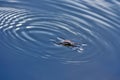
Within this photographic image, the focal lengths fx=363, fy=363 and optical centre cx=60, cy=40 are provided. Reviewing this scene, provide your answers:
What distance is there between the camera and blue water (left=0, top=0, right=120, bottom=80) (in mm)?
5312

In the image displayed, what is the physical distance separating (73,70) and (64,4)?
2.13 meters

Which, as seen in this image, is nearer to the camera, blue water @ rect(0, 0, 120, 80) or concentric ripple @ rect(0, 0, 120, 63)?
blue water @ rect(0, 0, 120, 80)

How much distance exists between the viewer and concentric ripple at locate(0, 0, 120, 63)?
Answer: 5660 mm

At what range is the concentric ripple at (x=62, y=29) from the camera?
566 centimetres

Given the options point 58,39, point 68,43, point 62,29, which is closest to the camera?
point 68,43

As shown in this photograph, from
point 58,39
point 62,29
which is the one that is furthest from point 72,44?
point 62,29

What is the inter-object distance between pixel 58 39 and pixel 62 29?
36 centimetres

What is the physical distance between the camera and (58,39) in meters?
5.91

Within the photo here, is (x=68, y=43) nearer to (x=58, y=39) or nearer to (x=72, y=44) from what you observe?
(x=72, y=44)

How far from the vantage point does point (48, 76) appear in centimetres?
516

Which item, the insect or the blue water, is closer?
the blue water

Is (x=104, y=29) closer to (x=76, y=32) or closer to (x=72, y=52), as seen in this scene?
(x=76, y=32)

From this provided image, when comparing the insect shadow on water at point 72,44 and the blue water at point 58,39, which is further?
the insect shadow on water at point 72,44

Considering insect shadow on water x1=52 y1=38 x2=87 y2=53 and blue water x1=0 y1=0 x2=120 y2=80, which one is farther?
insect shadow on water x1=52 y1=38 x2=87 y2=53
